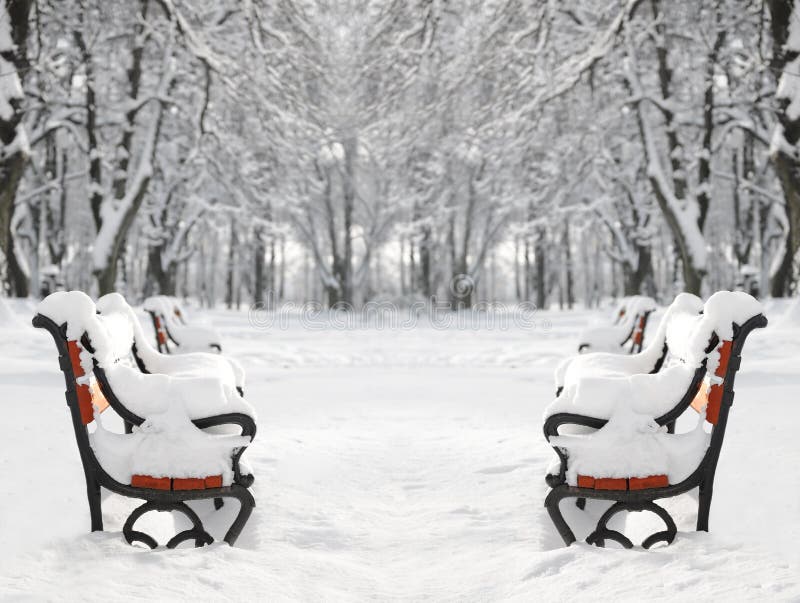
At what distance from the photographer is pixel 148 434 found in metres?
3.18

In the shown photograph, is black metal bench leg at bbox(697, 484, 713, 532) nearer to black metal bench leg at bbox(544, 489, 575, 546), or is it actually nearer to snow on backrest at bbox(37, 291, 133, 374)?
black metal bench leg at bbox(544, 489, 575, 546)

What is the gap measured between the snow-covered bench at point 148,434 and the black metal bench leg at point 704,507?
2038 mm

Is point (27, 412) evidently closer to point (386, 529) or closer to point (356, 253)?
point (386, 529)

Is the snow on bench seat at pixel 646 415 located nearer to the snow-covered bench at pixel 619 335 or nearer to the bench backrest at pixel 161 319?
the snow-covered bench at pixel 619 335

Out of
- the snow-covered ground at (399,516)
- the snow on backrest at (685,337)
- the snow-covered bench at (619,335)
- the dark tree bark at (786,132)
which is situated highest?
the dark tree bark at (786,132)

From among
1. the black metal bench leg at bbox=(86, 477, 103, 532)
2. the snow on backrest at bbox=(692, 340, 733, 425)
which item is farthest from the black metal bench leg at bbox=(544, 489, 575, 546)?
the black metal bench leg at bbox=(86, 477, 103, 532)

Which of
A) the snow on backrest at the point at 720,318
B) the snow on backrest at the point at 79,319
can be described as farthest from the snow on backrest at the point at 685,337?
the snow on backrest at the point at 79,319

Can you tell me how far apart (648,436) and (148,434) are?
2.19m

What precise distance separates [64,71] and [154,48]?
226cm

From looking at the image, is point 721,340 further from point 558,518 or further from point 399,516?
point 399,516

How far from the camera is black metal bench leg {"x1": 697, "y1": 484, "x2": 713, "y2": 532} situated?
10.7ft

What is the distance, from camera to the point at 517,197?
24062 mm

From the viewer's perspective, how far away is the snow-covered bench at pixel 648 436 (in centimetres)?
314

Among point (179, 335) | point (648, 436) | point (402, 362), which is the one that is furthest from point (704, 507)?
point (402, 362)
